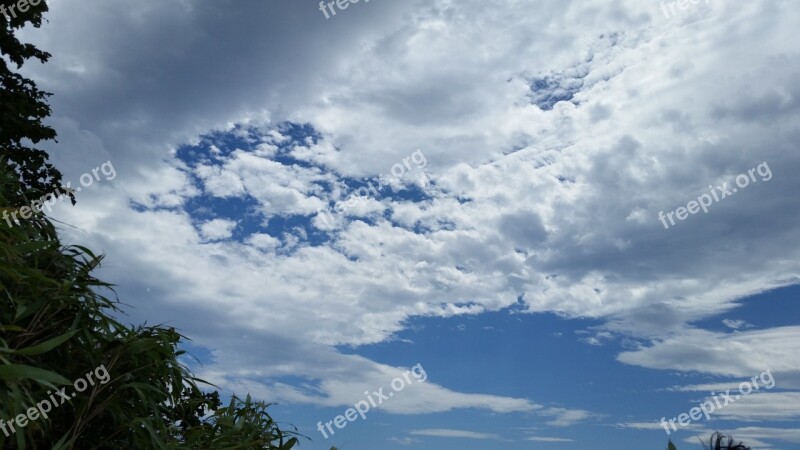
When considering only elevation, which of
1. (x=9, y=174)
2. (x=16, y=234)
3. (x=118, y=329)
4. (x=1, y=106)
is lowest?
(x=118, y=329)

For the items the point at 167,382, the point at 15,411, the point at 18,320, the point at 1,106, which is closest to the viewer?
the point at 15,411

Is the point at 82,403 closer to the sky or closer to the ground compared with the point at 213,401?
closer to the ground

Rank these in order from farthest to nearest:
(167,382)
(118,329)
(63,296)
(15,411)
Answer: (167,382) < (118,329) < (63,296) < (15,411)

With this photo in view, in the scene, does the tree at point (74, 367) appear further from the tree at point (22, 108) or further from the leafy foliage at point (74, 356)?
the tree at point (22, 108)

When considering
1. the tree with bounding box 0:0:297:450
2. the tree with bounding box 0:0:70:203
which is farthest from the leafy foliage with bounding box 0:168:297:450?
the tree with bounding box 0:0:70:203

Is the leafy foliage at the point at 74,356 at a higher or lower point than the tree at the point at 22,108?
lower

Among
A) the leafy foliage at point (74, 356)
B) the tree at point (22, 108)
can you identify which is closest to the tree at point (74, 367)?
the leafy foliage at point (74, 356)

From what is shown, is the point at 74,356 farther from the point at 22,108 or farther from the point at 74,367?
the point at 22,108

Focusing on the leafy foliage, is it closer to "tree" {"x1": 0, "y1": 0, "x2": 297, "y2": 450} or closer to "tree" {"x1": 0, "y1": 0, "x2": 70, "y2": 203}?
"tree" {"x1": 0, "y1": 0, "x2": 297, "y2": 450}

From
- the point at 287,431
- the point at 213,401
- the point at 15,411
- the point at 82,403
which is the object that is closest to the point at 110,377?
the point at 82,403

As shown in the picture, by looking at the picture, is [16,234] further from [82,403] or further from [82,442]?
[82,442]

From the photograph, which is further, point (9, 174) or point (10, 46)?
point (10, 46)

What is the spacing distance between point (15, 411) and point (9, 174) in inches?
102

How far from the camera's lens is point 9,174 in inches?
224
